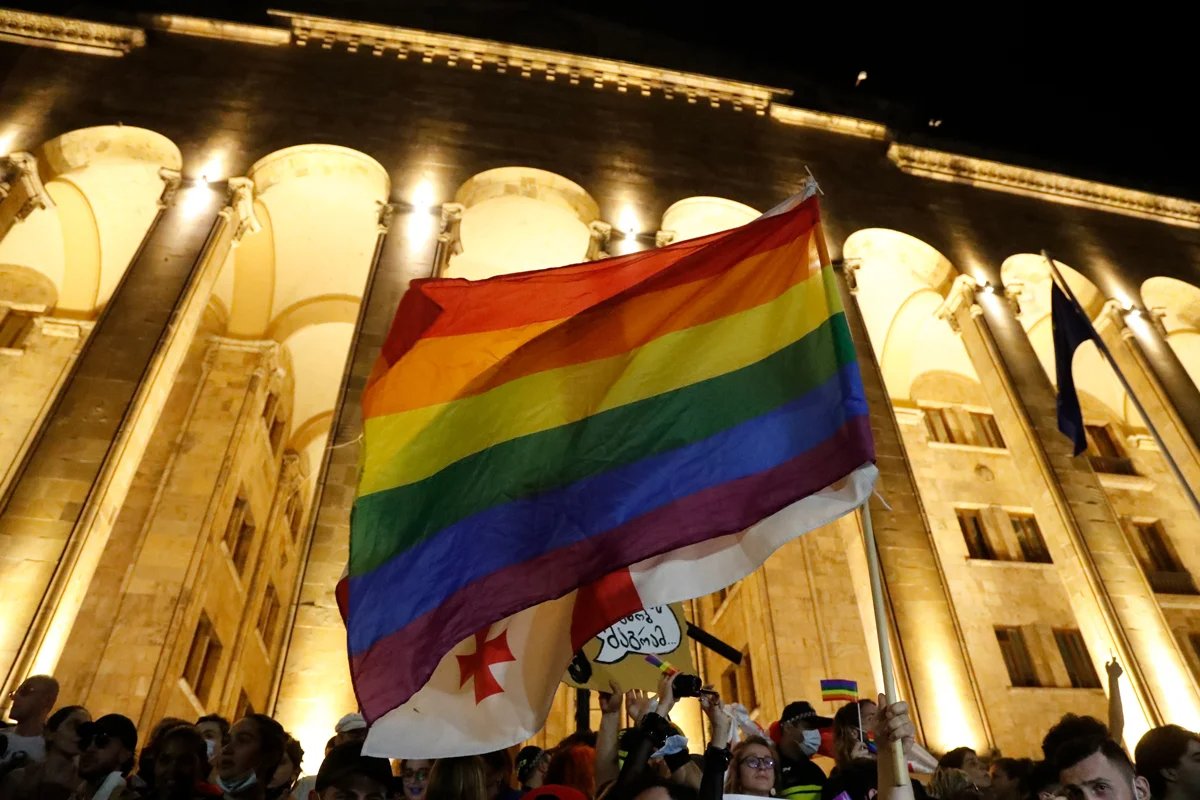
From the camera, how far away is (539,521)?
13.4ft

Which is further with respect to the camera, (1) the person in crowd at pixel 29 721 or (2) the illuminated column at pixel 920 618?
(2) the illuminated column at pixel 920 618

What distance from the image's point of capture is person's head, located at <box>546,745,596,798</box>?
4.14 metres

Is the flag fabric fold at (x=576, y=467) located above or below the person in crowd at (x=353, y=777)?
above

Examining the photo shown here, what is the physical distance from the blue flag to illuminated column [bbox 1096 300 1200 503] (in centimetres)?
529

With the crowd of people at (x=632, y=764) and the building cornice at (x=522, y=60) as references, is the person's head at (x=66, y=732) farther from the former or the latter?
the building cornice at (x=522, y=60)

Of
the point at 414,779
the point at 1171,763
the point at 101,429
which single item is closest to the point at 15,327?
the point at 101,429

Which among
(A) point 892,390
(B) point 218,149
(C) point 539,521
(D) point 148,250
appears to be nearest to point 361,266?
(B) point 218,149

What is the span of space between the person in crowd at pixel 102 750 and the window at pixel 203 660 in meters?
10.9

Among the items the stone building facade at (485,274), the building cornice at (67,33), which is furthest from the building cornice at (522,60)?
the building cornice at (67,33)

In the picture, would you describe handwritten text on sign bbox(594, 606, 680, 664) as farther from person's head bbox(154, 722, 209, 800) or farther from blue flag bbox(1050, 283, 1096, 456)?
blue flag bbox(1050, 283, 1096, 456)

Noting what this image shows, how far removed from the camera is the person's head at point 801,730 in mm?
4621

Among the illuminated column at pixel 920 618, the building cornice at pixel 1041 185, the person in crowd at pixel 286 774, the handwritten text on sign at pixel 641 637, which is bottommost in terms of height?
the person in crowd at pixel 286 774

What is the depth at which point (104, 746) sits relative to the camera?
4730 millimetres

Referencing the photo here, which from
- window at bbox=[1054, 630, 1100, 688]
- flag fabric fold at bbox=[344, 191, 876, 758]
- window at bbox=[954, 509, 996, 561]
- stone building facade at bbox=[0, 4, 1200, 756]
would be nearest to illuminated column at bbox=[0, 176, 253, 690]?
stone building facade at bbox=[0, 4, 1200, 756]
